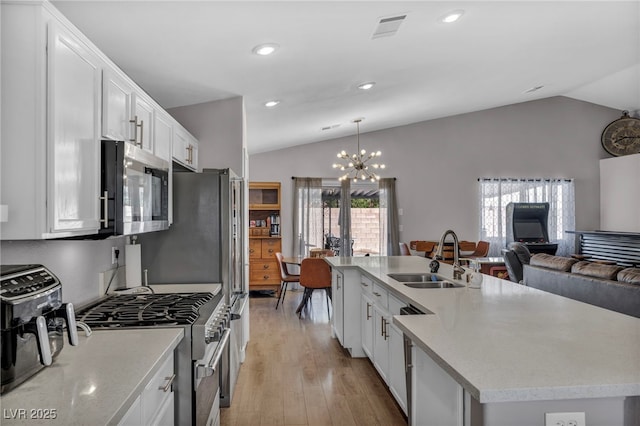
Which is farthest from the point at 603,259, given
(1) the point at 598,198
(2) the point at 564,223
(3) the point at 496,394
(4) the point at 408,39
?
(3) the point at 496,394

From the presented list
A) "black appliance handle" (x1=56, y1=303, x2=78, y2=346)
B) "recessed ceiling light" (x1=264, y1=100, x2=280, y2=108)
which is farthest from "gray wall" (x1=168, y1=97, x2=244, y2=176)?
"black appliance handle" (x1=56, y1=303, x2=78, y2=346)

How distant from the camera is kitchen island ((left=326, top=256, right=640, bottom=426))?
1.19 meters

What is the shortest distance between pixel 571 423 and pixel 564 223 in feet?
27.7

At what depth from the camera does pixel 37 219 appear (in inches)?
54.4

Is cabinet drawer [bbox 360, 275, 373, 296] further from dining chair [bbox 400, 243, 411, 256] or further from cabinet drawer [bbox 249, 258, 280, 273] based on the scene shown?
dining chair [bbox 400, 243, 411, 256]

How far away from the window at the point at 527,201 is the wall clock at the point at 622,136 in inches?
45.3

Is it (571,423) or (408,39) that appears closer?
(571,423)

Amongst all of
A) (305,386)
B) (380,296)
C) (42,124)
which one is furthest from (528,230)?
(42,124)

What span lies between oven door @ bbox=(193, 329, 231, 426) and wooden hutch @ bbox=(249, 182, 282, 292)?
4683 millimetres

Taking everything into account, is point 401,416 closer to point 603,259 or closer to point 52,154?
point 52,154

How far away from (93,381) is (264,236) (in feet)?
19.7

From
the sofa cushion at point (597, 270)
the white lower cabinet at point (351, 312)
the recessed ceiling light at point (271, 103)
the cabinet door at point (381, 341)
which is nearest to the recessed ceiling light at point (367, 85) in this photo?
the recessed ceiling light at point (271, 103)

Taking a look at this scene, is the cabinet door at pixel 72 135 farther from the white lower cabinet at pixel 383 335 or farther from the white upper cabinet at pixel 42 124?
the white lower cabinet at pixel 383 335

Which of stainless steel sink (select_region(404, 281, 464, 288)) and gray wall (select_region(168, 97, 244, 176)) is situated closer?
stainless steel sink (select_region(404, 281, 464, 288))
